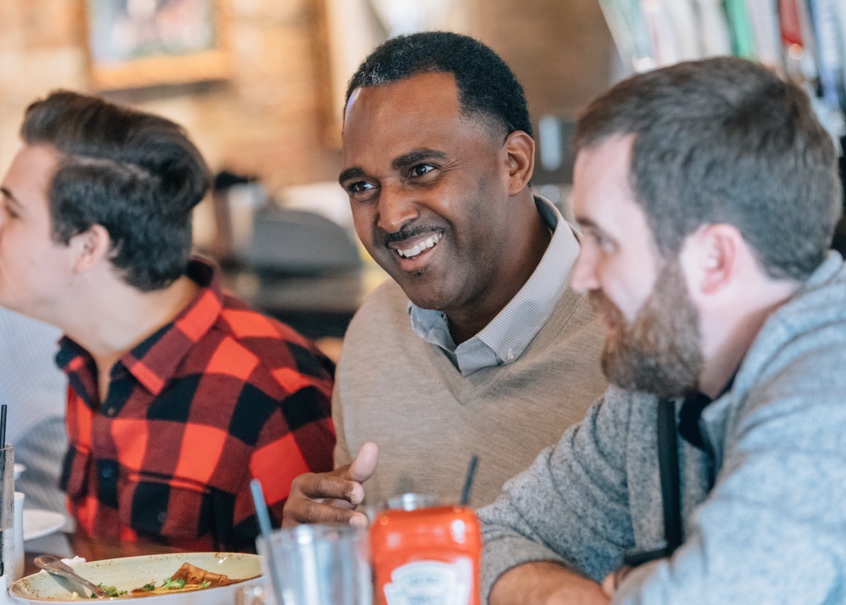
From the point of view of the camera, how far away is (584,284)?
108 centimetres

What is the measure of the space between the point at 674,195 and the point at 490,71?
78 centimetres

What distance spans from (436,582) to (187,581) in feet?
1.97

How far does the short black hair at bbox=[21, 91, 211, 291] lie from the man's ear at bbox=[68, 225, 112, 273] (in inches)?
0.4

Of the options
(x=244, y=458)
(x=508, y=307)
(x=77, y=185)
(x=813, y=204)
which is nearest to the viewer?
(x=813, y=204)

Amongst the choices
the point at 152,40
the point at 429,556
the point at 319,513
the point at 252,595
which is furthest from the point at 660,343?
the point at 152,40

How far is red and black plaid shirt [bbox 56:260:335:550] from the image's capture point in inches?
76.1

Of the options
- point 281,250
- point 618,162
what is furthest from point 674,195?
point 281,250

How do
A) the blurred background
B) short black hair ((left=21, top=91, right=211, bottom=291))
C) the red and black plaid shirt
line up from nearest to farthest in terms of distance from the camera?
1. the red and black plaid shirt
2. short black hair ((left=21, top=91, right=211, bottom=291))
3. the blurred background

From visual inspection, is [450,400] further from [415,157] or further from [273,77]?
[273,77]

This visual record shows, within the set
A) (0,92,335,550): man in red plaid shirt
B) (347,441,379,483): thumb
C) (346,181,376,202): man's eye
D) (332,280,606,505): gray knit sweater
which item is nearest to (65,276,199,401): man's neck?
(0,92,335,550): man in red plaid shirt

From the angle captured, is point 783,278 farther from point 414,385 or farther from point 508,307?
point 414,385

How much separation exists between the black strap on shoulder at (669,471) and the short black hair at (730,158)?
0.20m

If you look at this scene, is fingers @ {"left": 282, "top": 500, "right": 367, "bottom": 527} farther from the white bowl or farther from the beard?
the beard

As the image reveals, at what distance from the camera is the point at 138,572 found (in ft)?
4.85
